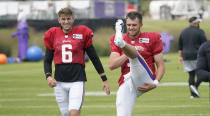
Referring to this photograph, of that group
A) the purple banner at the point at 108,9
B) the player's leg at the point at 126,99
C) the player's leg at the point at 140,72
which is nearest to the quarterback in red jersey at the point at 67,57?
the player's leg at the point at 126,99

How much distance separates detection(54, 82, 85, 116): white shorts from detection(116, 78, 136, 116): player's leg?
64 cm

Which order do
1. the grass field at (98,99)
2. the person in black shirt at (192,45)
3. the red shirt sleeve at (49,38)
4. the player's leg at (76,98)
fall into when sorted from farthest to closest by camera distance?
the person in black shirt at (192,45) → the grass field at (98,99) → the red shirt sleeve at (49,38) → the player's leg at (76,98)

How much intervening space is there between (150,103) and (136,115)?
2124mm

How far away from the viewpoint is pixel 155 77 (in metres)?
7.99

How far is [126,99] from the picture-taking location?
7934mm

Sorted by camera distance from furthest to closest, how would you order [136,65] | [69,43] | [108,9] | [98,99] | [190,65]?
[108,9] < [98,99] < [190,65] < [69,43] < [136,65]

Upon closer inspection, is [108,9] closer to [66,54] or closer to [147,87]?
[66,54]

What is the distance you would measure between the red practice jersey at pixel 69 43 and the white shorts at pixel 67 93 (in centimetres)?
32

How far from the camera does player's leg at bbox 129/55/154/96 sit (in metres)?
7.48

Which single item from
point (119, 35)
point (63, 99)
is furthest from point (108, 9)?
point (119, 35)

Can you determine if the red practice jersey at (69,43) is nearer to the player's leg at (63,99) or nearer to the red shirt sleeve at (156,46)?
the player's leg at (63,99)

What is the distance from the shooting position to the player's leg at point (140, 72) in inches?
294

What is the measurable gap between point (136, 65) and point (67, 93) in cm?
140

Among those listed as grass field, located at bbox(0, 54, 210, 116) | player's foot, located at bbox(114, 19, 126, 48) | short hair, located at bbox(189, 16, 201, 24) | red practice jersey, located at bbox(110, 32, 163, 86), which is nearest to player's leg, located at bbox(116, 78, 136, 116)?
red practice jersey, located at bbox(110, 32, 163, 86)
